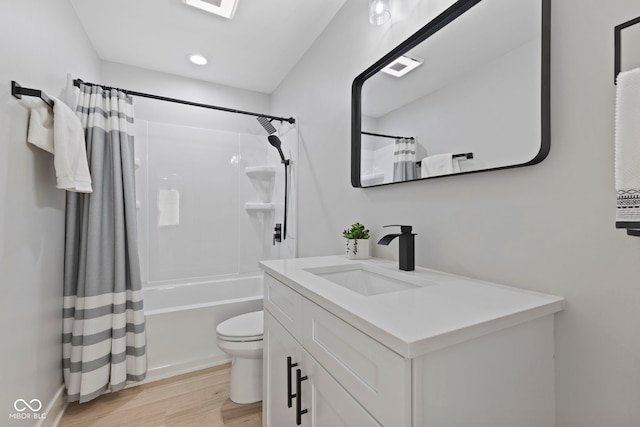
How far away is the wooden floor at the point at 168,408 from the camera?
1.57 meters

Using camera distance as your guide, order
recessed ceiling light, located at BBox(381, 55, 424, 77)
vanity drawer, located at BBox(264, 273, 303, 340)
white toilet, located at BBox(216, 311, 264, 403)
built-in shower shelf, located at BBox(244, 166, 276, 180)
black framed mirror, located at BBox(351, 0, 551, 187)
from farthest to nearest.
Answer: built-in shower shelf, located at BBox(244, 166, 276, 180), white toilet, located at BBox(216, 311, 264, 403), recessed ceiling light, located at BBox(381, 55, 424, 77), vanity drawer, located at BBox(264, 273, 303, 340), black framed mirror, located at BBox(351, 0, 551, 187)

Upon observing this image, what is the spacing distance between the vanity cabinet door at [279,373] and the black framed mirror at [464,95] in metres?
0.83

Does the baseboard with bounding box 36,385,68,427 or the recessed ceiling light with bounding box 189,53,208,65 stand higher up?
the recessed ceiling light with bounding box 189,53,208,65

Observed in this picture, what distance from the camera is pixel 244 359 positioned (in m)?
1.72

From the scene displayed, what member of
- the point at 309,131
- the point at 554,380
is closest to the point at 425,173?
the point at 554,380

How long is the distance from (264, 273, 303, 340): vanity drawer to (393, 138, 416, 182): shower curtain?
0.70 m

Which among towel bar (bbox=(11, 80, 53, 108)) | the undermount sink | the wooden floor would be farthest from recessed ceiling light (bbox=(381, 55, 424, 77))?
the wooden floor

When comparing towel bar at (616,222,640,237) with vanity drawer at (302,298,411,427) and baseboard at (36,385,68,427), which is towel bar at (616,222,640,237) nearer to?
vanity drawer at (302,298,411,427)

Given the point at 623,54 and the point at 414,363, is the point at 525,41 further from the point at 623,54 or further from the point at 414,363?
the point at 414,363

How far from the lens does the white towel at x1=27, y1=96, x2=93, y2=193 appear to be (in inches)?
51.6

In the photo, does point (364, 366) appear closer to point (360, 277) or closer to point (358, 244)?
point (360, 277)

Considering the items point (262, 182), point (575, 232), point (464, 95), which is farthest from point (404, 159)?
point (262, 182)

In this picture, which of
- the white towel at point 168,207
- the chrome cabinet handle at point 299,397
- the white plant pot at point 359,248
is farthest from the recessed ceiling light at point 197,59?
the chrome cabinet handle at point 299,397

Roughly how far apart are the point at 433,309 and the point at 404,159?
77 cm
